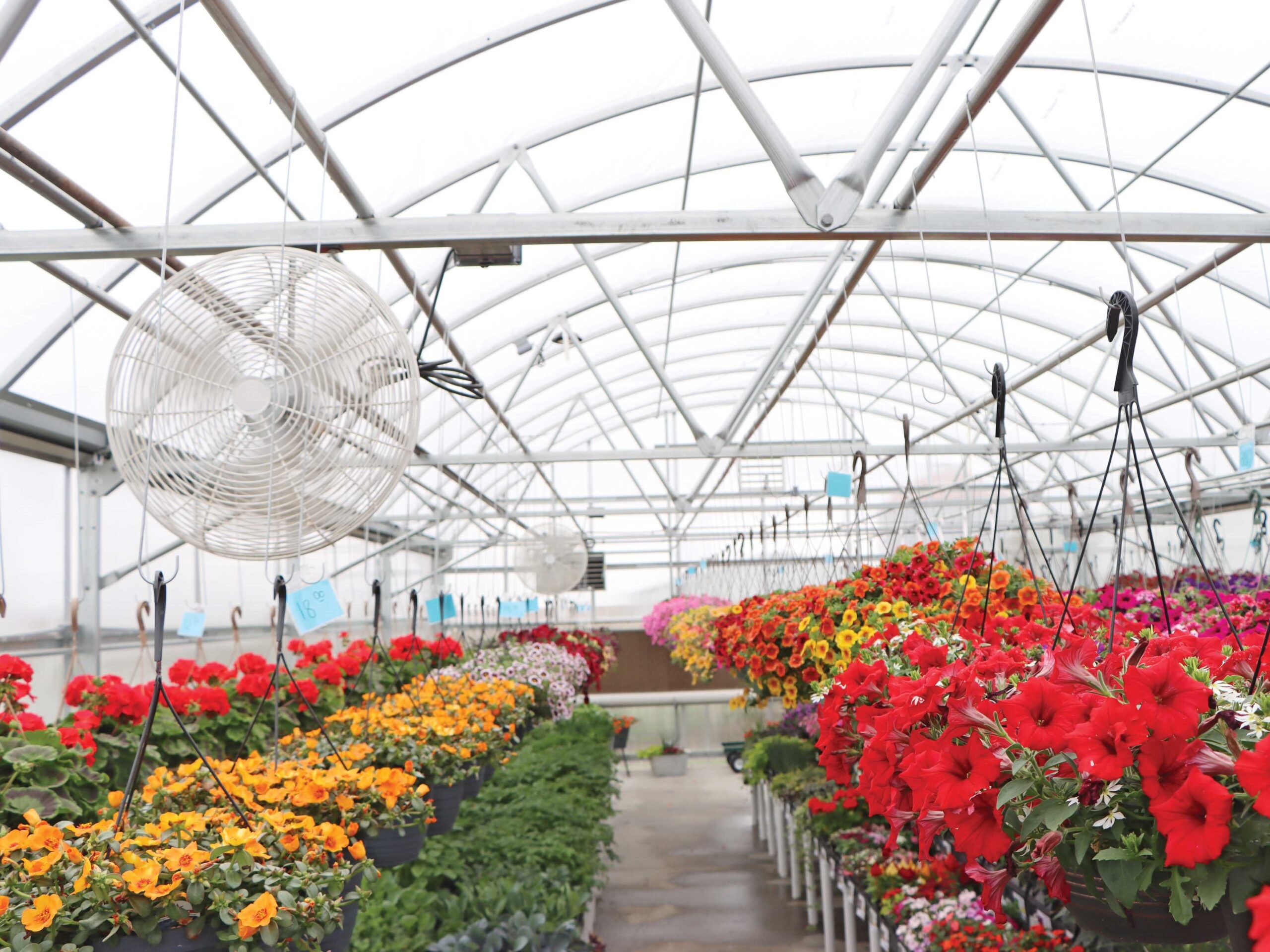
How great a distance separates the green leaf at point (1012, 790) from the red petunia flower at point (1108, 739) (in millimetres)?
74

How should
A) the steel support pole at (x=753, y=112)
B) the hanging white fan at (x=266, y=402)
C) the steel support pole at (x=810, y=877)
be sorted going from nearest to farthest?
the hanging white fan at (x=266, y=402), the steel support pole at (x=753, y=112), the steel support pole at (x=810, y=877)

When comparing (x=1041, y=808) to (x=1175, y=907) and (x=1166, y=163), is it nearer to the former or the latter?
(x=1175, y=907)

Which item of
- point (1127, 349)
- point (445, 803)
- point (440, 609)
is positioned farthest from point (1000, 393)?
point (440, 609)

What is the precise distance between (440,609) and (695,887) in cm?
314

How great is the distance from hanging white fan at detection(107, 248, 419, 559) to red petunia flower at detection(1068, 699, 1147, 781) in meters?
1.41

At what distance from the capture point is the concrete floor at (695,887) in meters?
5.94

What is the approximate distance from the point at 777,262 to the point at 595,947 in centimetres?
551

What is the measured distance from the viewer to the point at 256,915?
4.26 feet

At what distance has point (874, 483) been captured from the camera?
1587cm

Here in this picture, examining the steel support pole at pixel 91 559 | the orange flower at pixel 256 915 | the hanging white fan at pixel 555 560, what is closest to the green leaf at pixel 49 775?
the orange flower at pixel 256 915

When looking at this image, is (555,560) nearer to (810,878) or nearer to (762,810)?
(762,810)

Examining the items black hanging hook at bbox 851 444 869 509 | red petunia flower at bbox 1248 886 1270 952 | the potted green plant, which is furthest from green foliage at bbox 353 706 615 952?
the potted green plant

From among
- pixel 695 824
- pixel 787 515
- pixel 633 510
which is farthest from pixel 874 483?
pixel 787 515

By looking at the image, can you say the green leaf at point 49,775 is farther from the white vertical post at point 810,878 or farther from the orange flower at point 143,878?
the white vertical post at point 810,878
